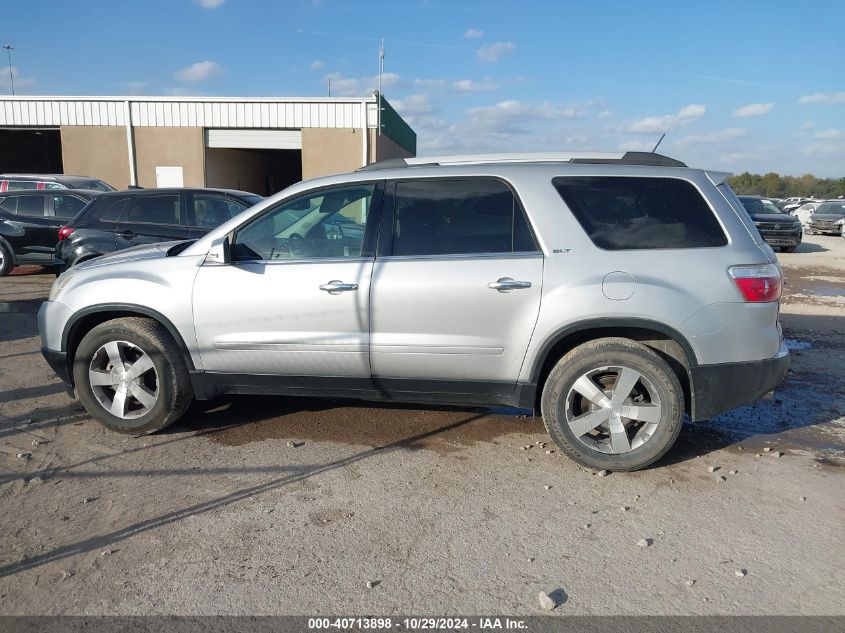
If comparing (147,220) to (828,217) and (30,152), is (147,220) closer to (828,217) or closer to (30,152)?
(828,217)

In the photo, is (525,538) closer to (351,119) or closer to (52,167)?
(351,119)

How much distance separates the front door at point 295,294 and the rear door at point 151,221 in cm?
549

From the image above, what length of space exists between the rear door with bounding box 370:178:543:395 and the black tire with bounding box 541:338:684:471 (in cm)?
29

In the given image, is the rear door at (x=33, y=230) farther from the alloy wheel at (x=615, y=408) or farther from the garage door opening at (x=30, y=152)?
the garage door opening at (x=30, y=152)

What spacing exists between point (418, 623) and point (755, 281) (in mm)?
2782

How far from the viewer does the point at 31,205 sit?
12250mm

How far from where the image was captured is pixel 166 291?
4.43 m

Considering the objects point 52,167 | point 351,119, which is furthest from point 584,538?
point 52,167

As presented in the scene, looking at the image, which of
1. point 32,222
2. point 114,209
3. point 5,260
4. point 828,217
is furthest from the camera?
point 828,217

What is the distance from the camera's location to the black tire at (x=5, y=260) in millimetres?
12172

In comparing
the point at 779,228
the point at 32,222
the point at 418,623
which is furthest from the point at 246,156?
the point at 418,623

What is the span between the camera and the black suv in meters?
9.43

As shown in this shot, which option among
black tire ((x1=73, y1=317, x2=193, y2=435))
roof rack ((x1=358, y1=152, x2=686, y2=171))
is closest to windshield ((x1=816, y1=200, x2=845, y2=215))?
roof rack ((x1=358, y1=152, x2=686, y2=171))

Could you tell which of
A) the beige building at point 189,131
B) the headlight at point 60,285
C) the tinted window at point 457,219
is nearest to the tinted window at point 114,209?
the headlight at point 60,285
